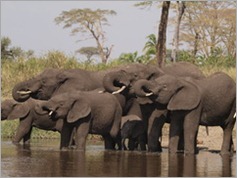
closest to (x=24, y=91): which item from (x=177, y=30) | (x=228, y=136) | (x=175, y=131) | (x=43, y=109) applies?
(x=43, y=109)

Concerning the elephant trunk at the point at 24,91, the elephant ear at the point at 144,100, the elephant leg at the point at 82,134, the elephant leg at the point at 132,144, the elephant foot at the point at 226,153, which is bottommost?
the elephant foot at the point at 226,153

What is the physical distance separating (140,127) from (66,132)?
5.83 ft

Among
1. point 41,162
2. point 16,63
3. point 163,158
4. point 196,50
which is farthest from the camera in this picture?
point 196,50

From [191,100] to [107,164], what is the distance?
358 centimetres

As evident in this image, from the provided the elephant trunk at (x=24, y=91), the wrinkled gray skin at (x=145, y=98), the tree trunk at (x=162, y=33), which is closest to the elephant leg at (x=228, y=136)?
the wrinkled gray skin at (x=145, y=98)

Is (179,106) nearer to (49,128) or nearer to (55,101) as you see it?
(55,101)

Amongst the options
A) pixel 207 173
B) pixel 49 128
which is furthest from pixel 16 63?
pixel 207 173

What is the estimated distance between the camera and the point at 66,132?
669 inches

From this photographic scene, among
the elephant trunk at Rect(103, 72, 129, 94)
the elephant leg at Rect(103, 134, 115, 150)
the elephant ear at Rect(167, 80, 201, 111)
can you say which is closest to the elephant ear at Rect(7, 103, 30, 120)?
the elephant leg at Rect(103, 134, 115, 150)

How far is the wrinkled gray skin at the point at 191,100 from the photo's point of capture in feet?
52.9

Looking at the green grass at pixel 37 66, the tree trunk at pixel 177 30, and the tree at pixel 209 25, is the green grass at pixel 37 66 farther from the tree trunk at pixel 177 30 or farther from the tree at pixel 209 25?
the tree at pixel 209 25

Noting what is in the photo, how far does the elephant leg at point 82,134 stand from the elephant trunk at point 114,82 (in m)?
1.05

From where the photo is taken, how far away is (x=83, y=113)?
1656 centimetres

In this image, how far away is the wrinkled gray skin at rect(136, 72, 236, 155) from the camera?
634 inches
